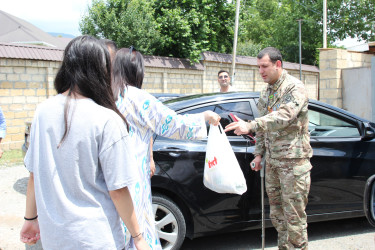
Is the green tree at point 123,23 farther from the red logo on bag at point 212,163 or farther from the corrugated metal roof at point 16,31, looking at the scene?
the red logo on bag at point 212,163

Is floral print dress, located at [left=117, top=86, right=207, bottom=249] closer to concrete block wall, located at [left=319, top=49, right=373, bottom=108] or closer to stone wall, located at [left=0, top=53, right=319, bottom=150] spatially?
stone wall, located at [left=0, top=53, right=319, bottom=150]

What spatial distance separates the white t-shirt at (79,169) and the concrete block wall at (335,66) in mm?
9809

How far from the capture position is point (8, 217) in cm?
451

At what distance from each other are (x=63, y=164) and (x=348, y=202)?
10.6 feet

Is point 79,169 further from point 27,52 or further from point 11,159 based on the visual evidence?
point 27,52

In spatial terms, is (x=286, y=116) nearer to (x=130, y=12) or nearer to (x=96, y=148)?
(x=96, y=148)

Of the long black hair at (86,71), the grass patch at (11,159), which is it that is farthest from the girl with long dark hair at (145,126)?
the grass patch at (11,159)

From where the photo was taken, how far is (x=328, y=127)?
3.98m

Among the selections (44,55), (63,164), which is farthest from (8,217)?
(44,55)

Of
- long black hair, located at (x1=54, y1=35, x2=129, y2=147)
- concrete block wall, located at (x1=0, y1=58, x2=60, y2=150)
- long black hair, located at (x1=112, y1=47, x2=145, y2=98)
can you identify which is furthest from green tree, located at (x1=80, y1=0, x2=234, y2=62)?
long black hair, located at (x1=54, y1=35, x2=129, y2=147)

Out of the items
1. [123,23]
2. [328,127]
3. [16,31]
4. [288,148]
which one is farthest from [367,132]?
[16,31]

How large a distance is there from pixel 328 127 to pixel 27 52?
7.93 meters

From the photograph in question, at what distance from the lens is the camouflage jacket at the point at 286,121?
9.20 ft

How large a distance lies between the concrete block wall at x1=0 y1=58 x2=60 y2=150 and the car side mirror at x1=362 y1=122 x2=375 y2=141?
8217mm
